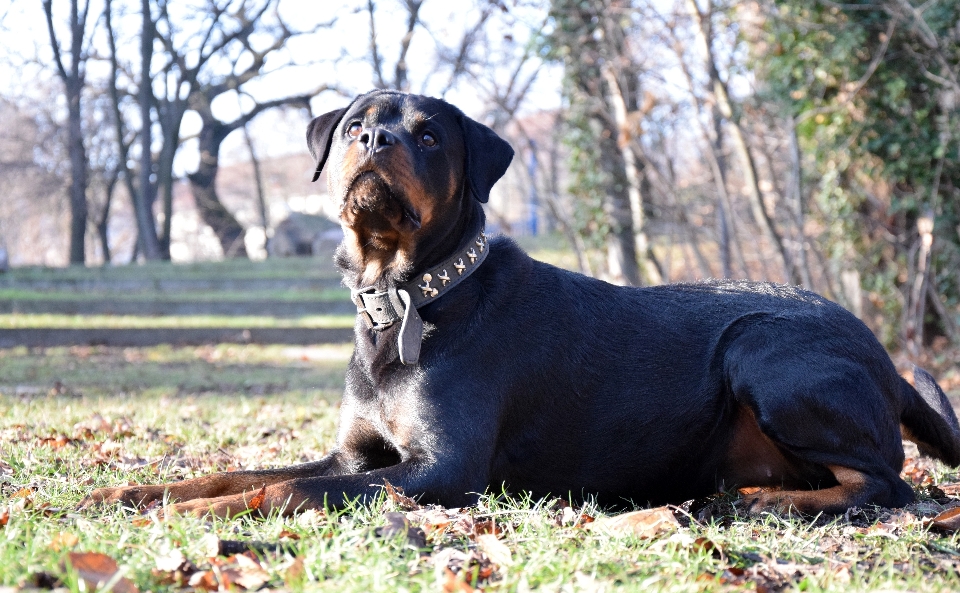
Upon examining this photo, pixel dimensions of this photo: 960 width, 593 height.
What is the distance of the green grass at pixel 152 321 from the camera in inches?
477

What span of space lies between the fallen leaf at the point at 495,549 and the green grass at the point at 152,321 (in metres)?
10.3

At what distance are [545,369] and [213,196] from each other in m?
31.8

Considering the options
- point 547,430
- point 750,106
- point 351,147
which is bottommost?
point 547,430

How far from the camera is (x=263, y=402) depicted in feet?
22.9

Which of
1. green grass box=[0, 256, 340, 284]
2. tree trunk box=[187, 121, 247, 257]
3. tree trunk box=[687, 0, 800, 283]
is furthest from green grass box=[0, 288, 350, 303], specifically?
tree trunk box=[187, 121, 247, 257]

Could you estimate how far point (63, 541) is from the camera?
7.60ft

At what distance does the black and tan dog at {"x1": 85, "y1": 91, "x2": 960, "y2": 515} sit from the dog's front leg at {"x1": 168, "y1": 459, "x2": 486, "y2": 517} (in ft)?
0.23

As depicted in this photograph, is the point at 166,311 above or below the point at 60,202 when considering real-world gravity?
below

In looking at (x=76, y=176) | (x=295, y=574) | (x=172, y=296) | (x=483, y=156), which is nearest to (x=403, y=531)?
(x=295, y=574)

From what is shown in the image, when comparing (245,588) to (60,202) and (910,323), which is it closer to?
(910,323)

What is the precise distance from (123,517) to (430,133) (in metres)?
1.79

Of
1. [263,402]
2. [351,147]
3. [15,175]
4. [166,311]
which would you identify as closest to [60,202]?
[15,175]

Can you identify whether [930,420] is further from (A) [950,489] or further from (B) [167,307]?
(B) [167,307]

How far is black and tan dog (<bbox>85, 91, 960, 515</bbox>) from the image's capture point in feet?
10.7
